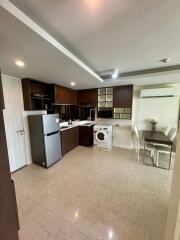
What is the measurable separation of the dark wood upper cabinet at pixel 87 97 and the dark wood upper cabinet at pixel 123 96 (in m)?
0.77

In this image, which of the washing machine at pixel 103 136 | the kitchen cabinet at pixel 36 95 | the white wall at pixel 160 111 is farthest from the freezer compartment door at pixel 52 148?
the white wall at pixel 160 111

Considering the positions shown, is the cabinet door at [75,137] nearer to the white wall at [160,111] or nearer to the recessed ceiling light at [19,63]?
the white wall at [160,111]

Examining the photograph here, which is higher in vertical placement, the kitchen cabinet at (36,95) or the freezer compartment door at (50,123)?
the kitchen cabinet at (36,95)

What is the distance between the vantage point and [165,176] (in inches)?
107

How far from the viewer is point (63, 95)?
13.2 feet

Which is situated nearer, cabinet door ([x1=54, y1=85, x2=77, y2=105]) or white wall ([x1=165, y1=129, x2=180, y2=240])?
white wall ([x1=165, y1=129, x2=180, y2=240])

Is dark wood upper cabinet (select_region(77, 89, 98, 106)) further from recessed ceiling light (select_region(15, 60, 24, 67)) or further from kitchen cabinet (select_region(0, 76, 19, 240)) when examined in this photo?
kitchen cabinet (select_region(0, 76, 19, 240))

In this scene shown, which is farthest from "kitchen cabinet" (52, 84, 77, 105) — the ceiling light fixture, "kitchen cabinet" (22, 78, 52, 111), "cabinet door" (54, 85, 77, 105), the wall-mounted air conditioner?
the wall-mounted air conditioner

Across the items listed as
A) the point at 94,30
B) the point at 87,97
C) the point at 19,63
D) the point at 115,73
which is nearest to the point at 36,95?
the point at 19,63

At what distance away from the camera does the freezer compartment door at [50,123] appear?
2.94m

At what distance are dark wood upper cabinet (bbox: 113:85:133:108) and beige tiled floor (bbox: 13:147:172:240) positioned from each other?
1.96 metres

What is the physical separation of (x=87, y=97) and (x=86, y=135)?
151 cm

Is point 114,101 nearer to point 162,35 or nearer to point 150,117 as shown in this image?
point 150,117

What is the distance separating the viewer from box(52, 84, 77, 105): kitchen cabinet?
3.64m
